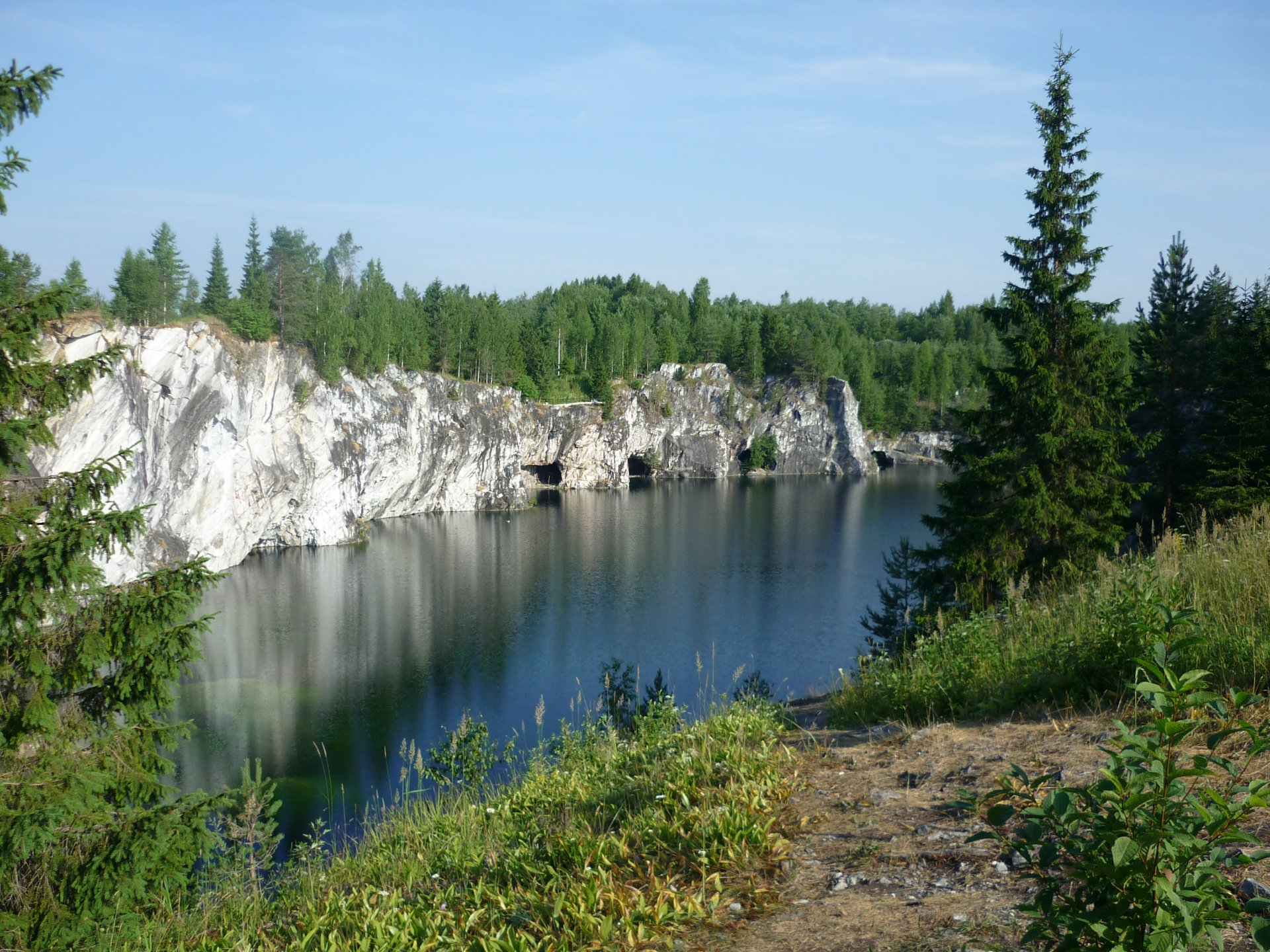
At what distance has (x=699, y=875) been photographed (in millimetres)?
3516

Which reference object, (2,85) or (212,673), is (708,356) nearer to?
(212,673)

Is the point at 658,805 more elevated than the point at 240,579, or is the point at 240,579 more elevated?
the point at 658,805

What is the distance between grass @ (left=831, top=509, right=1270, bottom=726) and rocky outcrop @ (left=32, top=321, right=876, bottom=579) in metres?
29.2

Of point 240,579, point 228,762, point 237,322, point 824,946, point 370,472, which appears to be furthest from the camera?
point 370,472

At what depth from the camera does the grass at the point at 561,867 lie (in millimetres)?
3295

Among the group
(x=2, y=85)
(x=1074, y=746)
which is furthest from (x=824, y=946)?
(x=2, y=85)

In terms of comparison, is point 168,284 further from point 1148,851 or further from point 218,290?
point 1148,851

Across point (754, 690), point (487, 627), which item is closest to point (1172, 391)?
point (754, 690)

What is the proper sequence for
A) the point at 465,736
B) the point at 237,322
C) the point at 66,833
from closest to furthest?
the point at 66,833, the point at 465,736, the point at 237,322

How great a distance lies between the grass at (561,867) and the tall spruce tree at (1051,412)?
9587mm

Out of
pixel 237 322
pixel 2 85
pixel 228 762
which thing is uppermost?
pixel 237 322

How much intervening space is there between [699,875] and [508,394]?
66942mm

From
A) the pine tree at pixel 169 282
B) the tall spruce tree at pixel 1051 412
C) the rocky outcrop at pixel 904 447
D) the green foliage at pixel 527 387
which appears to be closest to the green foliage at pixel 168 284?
the pine tree at pixel 169 282

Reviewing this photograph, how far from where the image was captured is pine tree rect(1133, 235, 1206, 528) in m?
21.8
